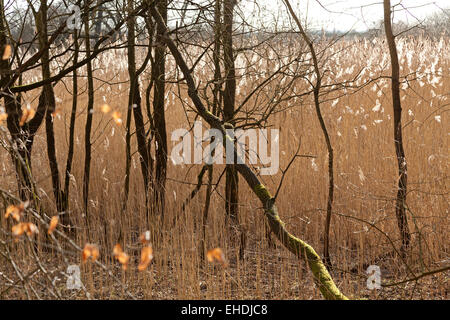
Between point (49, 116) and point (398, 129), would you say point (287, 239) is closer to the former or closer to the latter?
point (398, 129)

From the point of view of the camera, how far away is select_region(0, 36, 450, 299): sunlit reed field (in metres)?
2.42

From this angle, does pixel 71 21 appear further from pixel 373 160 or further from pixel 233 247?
pixel 373 160

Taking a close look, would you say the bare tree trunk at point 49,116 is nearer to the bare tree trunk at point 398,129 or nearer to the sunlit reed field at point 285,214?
the sunlit reed field at point 285,214

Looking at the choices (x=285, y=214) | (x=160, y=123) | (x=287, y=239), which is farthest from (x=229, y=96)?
(x=287, y=239)

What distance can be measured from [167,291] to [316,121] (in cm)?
171

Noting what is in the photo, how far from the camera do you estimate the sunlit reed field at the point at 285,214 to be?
7.93 ft

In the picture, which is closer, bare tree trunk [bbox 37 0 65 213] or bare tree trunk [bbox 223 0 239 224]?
bare tree trunk [bbox 37 0 65 213]

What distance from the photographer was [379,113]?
4.07 metres

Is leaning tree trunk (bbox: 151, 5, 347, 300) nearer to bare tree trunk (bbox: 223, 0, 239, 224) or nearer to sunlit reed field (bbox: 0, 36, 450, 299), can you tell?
sunlit reed field (bbox: 0, 36, 450, 299)

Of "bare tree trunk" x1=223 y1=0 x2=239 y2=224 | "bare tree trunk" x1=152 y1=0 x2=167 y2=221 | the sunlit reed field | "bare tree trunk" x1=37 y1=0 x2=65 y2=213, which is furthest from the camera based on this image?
"bare tree trunk" x1=152 y1=0 x2=167 y2=221

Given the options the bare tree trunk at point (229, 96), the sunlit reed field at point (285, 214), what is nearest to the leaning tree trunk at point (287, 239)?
the sunlit reed field at point (285, 214)

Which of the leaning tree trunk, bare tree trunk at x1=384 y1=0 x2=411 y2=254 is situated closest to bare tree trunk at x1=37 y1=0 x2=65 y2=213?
the leaning tree trunk

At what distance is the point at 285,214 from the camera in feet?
10.2
